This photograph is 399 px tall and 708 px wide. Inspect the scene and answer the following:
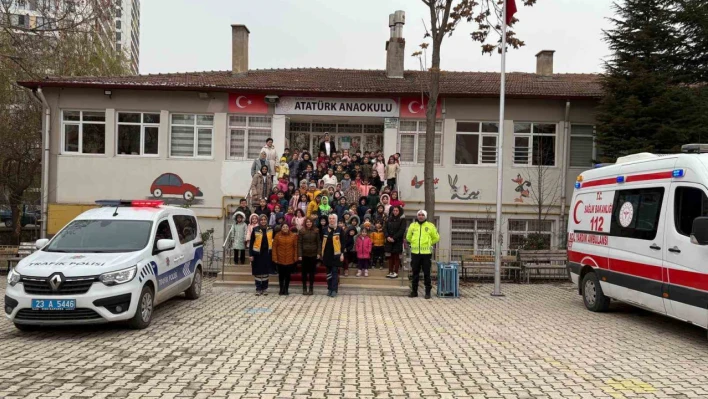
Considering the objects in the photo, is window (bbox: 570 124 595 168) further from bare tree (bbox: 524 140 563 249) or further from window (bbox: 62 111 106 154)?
window (bbox: 62 111 106 154)

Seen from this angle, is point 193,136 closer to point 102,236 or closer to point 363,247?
point 363,247

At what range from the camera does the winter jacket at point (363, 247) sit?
13.3 m

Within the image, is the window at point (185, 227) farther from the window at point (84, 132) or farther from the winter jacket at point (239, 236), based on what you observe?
the window at point (84, 132)

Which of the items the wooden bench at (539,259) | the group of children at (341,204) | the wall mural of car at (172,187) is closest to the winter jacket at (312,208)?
the group of children at (341,204)

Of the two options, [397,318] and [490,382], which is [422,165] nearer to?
[397,318]

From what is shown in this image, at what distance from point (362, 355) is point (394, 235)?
6.33 m

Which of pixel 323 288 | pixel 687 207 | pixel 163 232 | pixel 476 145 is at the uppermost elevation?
pixel 476 145

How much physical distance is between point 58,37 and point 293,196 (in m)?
12.8

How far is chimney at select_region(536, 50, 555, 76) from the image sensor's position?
2275 centimetres

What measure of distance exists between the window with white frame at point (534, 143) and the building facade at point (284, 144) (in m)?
0.04

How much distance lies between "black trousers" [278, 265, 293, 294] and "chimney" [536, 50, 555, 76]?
15948 millimetres

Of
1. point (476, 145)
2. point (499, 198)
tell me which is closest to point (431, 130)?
point (499, 198)

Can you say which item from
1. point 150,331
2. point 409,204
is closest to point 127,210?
point 150,331

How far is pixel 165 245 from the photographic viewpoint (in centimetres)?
911
